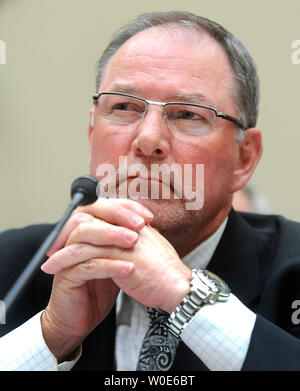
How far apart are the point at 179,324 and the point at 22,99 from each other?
2.97m

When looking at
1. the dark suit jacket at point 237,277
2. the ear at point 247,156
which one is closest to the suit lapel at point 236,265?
the dark suit jacket at point 237,277

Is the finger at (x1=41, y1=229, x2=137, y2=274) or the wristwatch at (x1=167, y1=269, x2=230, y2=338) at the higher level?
the finger at (x1=41, y1=229, x2=137, y2=274)

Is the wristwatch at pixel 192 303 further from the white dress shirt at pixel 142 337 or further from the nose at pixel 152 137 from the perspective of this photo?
the nose at pixel 152 137

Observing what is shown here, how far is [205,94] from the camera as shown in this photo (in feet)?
4.98

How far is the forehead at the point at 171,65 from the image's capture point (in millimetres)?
1481

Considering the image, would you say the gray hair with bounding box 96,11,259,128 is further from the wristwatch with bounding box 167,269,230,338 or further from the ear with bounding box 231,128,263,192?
the wristwatch with bounding box 167,269,230,338

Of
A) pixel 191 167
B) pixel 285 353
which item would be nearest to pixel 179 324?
pixel 285 353

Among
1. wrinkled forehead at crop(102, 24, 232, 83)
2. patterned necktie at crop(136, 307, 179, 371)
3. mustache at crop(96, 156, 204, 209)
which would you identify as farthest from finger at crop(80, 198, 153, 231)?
wrinkled forehead at crop(102, 24, 232, 83)

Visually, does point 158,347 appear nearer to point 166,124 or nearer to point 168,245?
point 168,245

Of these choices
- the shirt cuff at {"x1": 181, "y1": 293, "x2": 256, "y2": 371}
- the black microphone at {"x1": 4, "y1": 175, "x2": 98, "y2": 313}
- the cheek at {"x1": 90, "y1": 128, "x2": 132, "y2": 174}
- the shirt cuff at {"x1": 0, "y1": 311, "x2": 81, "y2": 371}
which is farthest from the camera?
the cheek at {"x1": 90, "y1": 128, "x2": 132, "y2": 174}

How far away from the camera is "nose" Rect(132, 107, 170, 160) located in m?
1.37

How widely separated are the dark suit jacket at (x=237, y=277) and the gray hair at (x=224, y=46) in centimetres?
40

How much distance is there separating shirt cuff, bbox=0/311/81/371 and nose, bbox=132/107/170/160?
22.1 inches

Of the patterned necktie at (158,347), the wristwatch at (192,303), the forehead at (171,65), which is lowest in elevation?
Result: the patterned necktie at (158,347)
